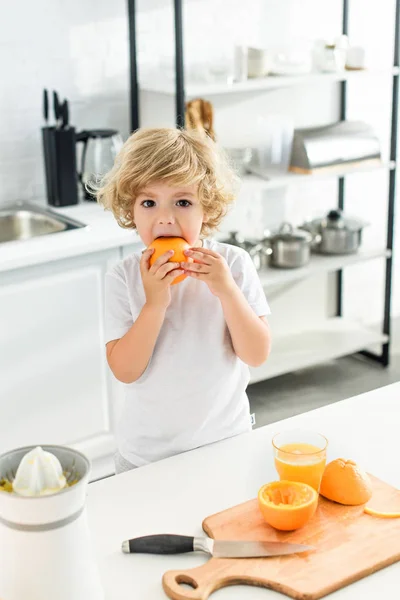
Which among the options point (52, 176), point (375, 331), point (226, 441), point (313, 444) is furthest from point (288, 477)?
point (375, 331)

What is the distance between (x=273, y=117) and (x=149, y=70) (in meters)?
0.55

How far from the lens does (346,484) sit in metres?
1.28

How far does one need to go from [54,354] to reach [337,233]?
1.43 meters

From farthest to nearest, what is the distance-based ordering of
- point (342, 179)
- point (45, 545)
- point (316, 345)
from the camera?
1. point (342, 179)
2. point (316, 345)
3. point (45, 545)

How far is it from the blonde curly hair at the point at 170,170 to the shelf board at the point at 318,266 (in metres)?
1.63

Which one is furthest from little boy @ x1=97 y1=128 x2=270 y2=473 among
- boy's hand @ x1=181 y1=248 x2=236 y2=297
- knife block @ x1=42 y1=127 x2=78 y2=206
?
knife block @ x1=42 y1=127 x2=78 y2=206

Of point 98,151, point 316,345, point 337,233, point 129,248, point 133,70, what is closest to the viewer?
point 129,248

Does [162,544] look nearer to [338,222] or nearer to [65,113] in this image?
[65,113]

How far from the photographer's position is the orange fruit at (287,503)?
1213 mm

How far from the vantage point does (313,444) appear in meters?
1.36

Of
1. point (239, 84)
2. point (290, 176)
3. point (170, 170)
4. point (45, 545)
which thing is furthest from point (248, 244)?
point (45, 545)

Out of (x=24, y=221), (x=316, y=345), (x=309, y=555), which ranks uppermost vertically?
(x=24, y=221)

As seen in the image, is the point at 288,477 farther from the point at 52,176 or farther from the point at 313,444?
the point at 52,176

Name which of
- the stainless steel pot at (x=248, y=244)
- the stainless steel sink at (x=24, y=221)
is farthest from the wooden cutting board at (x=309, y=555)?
the stainless steel pot at (x=248, y=244)
